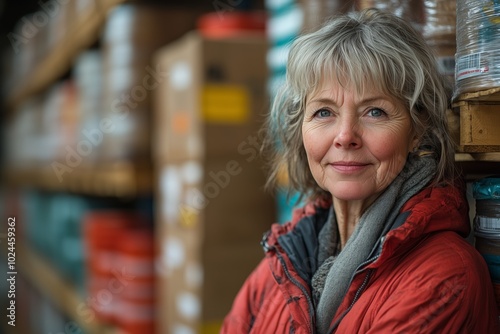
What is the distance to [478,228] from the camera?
1538 mm

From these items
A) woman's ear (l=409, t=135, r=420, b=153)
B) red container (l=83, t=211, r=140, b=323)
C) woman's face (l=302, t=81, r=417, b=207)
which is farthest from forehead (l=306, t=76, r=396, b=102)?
red container (l=83, t=211, r=140, b=323)

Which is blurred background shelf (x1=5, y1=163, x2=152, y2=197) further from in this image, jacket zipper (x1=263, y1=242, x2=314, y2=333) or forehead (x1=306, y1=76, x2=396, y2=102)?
forehead (x1=306, y1=76, x2=396, y2=102)

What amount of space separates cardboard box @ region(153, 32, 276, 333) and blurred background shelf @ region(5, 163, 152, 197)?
1.68 feet

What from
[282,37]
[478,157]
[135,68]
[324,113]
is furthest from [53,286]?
[478,157]

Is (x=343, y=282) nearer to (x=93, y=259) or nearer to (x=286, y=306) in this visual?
(x=286, y=306)

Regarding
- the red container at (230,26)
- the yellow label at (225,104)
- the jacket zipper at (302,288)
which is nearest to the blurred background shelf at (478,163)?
the jacket zipper at (302,288)

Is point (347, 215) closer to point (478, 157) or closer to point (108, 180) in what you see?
point (478, 157)

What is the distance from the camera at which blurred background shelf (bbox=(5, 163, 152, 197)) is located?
12.6ft

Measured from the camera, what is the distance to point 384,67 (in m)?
1.41

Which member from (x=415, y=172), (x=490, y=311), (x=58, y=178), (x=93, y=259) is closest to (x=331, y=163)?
(x=415, y=172)

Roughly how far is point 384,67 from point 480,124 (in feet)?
0.86

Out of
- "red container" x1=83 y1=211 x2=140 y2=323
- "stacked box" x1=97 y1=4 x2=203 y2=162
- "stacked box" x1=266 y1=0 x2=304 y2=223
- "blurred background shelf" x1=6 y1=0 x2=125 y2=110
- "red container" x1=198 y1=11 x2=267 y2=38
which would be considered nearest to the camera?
"stacked box" x1=266 y1=0 x2=304 y2=223

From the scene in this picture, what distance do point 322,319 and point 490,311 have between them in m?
0.35

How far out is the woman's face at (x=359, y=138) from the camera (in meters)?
1.43
